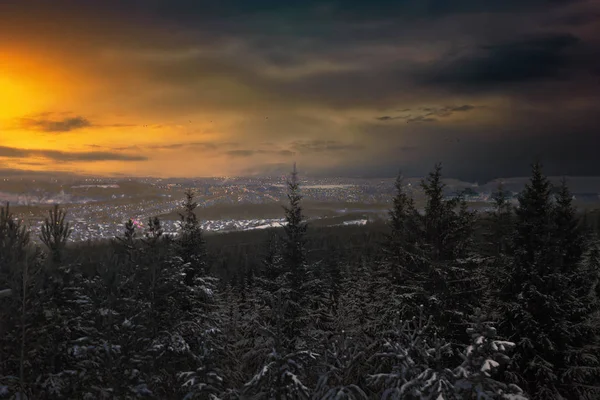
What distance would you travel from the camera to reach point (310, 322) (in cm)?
2492

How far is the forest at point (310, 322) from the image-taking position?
42.1 feet

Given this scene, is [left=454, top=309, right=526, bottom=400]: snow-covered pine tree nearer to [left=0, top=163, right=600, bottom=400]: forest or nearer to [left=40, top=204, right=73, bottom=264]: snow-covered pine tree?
[left=0, top=163, right=600, bottom=400]: forest

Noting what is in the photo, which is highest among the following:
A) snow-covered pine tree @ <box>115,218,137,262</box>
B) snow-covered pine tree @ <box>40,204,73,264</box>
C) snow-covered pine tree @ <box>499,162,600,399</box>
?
snow-covered pine tree @ <box>40,204,73,264</box>

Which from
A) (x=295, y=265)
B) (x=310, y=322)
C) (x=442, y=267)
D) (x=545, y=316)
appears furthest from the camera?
(x=295, y=265)

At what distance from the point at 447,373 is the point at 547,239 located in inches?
529

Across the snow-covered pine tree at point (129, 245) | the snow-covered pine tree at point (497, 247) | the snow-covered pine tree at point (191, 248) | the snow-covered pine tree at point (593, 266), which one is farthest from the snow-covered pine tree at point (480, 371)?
the snow-covered pine tree at point (191, 248)

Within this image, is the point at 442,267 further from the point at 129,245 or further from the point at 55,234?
the point at 55,234

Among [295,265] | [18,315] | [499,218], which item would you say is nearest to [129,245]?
[18,315]

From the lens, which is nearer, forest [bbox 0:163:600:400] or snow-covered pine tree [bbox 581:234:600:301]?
forest [bbox 0:163:600:400]

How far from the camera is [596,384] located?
65.1 ft

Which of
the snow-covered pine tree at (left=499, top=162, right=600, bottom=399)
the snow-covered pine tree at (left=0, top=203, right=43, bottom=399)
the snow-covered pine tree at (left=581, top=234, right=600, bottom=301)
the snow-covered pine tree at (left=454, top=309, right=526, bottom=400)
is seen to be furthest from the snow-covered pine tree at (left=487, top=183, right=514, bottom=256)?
the snow-covered pine tree at (left=0, top=203, right=43, bottom=399)

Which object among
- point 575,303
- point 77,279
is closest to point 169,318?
point 77,279

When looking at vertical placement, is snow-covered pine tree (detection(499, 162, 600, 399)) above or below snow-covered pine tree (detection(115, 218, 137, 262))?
below

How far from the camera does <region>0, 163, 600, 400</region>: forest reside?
42.1 ft
